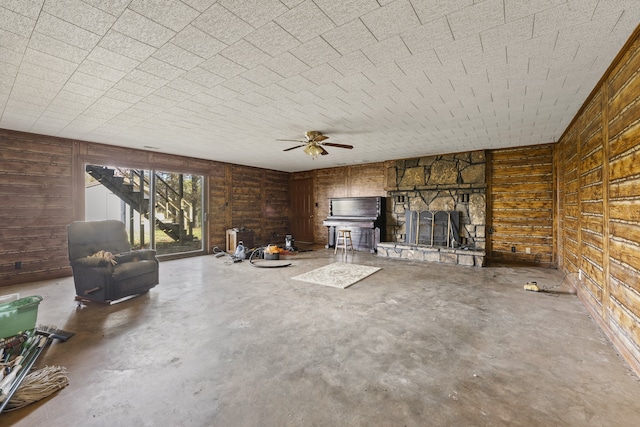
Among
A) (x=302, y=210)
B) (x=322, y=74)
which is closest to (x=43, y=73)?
(x=322, y=74)

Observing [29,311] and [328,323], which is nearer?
[29,311]

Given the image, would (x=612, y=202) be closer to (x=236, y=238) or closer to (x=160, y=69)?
(x=160, y=69)

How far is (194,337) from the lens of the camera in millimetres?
2498

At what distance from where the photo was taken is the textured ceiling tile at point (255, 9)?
1.65 m

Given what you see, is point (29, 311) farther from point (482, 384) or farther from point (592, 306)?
point (592, 306)

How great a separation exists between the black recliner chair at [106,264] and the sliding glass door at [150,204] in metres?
2.27

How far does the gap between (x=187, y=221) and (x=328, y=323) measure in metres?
6.48

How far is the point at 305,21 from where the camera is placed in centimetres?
183

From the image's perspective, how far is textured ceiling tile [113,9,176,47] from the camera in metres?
1.78

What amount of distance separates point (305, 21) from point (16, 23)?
2012 millimetres

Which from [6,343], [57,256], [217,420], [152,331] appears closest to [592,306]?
[217,420]

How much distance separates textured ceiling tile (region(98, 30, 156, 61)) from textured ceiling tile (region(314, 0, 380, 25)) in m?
1.46

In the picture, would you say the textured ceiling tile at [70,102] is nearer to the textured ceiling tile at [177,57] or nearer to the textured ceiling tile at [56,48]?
the textured ceiling tile at [56,48]

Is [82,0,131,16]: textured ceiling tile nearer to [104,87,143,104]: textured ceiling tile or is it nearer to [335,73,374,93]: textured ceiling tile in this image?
[104,87,143,104]: textured ceiling tile
